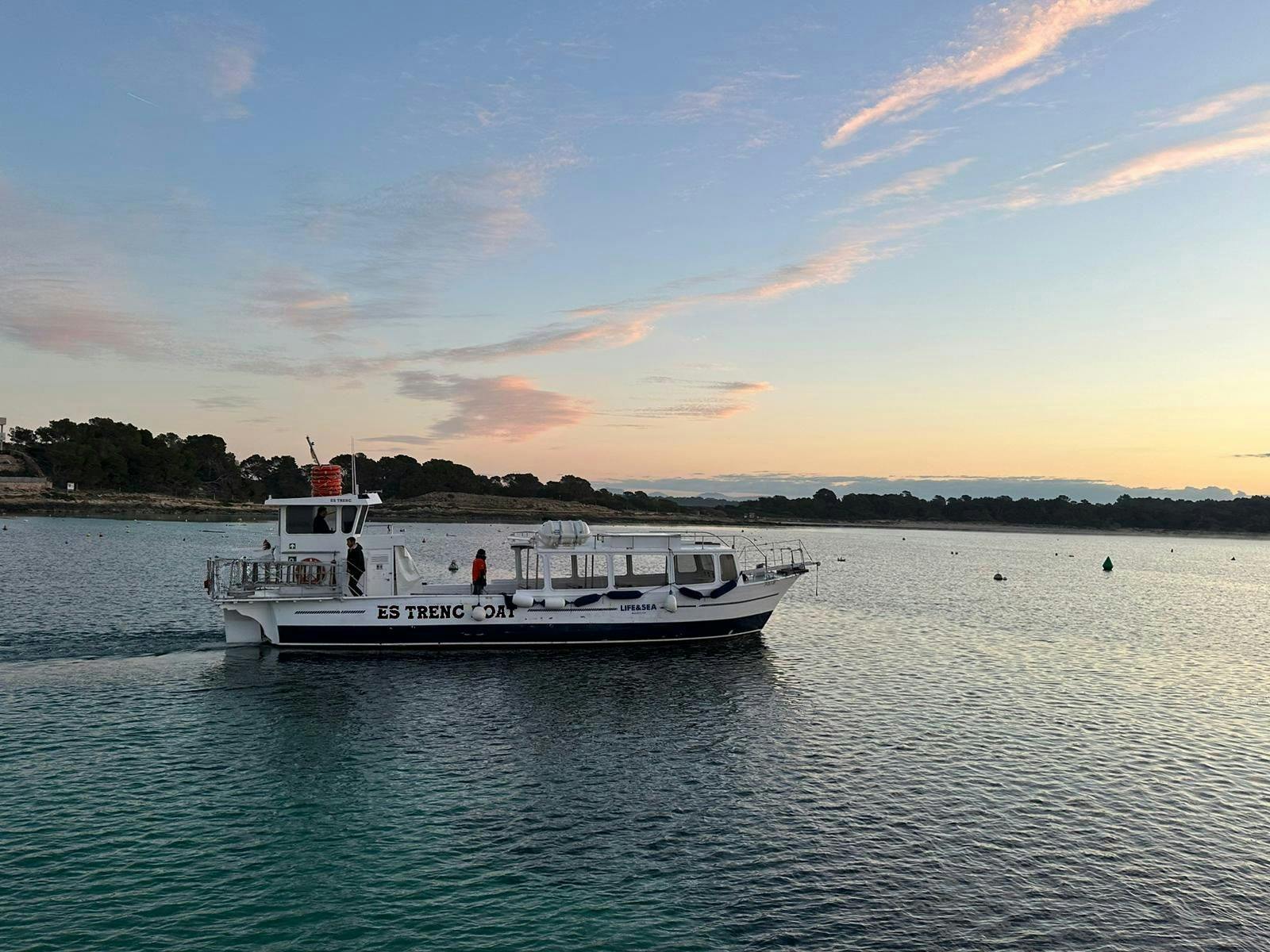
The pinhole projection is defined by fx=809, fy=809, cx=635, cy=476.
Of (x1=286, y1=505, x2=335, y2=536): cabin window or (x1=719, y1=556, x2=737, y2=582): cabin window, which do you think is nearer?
(x1=286, y1=505, x2=335, y2=536): cabin window

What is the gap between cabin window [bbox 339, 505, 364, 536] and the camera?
37.3 meters

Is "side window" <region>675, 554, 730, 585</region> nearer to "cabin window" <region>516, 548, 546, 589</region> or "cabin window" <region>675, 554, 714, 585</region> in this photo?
"cabin window" <region>675, 554, 714, 585</region>

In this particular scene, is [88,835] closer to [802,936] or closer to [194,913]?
[194,913]

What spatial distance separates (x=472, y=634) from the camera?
3625 cm

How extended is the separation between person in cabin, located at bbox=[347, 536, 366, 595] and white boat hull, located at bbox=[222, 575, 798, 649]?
34.2 inches

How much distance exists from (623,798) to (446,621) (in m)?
18.8

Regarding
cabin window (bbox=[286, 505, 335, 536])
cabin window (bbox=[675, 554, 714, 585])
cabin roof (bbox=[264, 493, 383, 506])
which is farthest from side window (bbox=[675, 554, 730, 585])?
cabin window (bbox=[286, 505, 335, 536])

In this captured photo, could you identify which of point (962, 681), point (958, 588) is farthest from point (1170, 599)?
point (962, 681)

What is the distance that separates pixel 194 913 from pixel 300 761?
8.14 metres

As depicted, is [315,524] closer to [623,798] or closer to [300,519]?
[300,519]

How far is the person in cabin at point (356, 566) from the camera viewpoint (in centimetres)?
3631

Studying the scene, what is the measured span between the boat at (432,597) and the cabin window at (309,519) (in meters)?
0.05

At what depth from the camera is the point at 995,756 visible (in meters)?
23.4

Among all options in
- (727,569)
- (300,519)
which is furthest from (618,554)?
(300,519)
